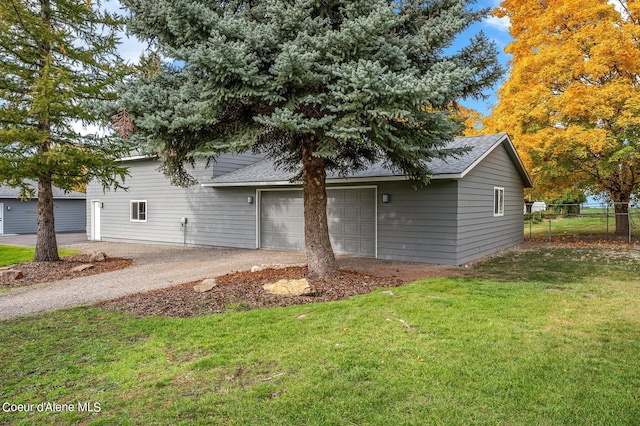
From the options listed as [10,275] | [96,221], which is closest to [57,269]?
[10,275]

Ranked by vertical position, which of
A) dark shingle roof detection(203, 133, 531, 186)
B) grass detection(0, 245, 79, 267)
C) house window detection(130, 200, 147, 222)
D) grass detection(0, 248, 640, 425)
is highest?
dark shingle roof detection(203, 133, 531, 186)

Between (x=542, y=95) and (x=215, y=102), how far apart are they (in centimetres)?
1250

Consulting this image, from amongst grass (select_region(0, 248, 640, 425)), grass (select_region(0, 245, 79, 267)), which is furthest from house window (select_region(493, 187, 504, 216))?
grass (select_region(0, 245, 79, 267))

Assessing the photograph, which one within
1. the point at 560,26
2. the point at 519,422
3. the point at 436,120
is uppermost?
the point at 560,26

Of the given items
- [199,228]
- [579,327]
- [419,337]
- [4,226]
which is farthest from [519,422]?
[4,226]

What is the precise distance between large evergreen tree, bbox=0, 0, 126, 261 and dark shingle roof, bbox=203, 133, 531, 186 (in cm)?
416

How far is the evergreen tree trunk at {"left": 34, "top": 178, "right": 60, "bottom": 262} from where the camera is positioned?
1020 cm

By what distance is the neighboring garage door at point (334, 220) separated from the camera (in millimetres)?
11289

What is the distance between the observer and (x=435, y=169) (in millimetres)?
9891

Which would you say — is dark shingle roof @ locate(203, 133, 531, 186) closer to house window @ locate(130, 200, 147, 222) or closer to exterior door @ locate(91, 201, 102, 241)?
house window @ locate(130, 200, 147, 222)

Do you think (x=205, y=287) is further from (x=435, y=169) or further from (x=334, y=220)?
(x=435, y=169)

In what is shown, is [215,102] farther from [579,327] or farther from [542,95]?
[542,95]

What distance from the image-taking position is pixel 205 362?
147 inches

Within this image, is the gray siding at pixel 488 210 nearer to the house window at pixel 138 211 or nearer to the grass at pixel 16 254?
the grass at pixel 16 254
